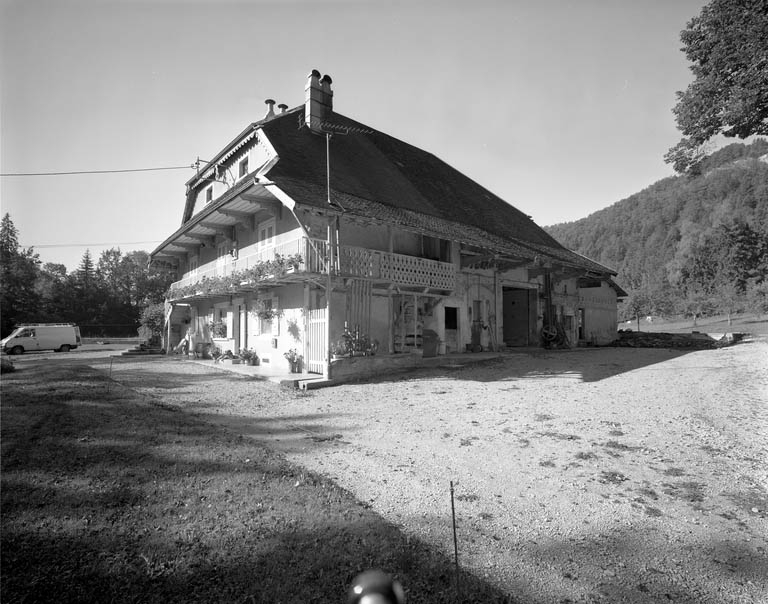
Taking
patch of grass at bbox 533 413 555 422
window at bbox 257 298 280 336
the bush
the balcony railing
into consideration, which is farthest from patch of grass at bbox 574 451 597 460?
the bush

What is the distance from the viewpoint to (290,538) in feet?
10.6

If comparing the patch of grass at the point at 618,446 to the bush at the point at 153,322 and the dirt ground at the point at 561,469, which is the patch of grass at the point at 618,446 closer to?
the dirt ground at the point at 561,469

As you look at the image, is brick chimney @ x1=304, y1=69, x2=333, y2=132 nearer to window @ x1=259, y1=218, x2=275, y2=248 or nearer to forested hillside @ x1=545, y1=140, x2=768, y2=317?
window @ x1=259, y1=218, x2=275, y2=248

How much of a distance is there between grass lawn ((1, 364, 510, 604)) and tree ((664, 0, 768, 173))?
15.9m

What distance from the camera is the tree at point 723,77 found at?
39.5 feet

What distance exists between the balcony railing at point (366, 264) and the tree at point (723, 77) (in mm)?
9790

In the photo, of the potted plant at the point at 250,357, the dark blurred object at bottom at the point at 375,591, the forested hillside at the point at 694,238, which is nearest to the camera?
the dark blurred object at bottom at the point at 375,591

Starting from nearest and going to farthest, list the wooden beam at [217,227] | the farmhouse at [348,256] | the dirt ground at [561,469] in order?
the dirt ground at [561,469] → the farmhouse at [348,256] → the wooden beam at [217,227]

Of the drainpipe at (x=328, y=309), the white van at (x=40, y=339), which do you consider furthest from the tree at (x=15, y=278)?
the drainpipe at (x=328, y=309)

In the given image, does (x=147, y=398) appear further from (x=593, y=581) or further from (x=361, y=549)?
(x=593, y=581)

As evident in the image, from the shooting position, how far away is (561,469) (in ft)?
16.0

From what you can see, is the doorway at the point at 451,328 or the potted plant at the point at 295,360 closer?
the potted plant at the point at 295,360

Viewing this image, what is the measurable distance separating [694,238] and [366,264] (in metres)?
72.5

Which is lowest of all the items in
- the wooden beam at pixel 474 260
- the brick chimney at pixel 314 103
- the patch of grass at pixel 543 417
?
the patch of grass at pixel 543 417
